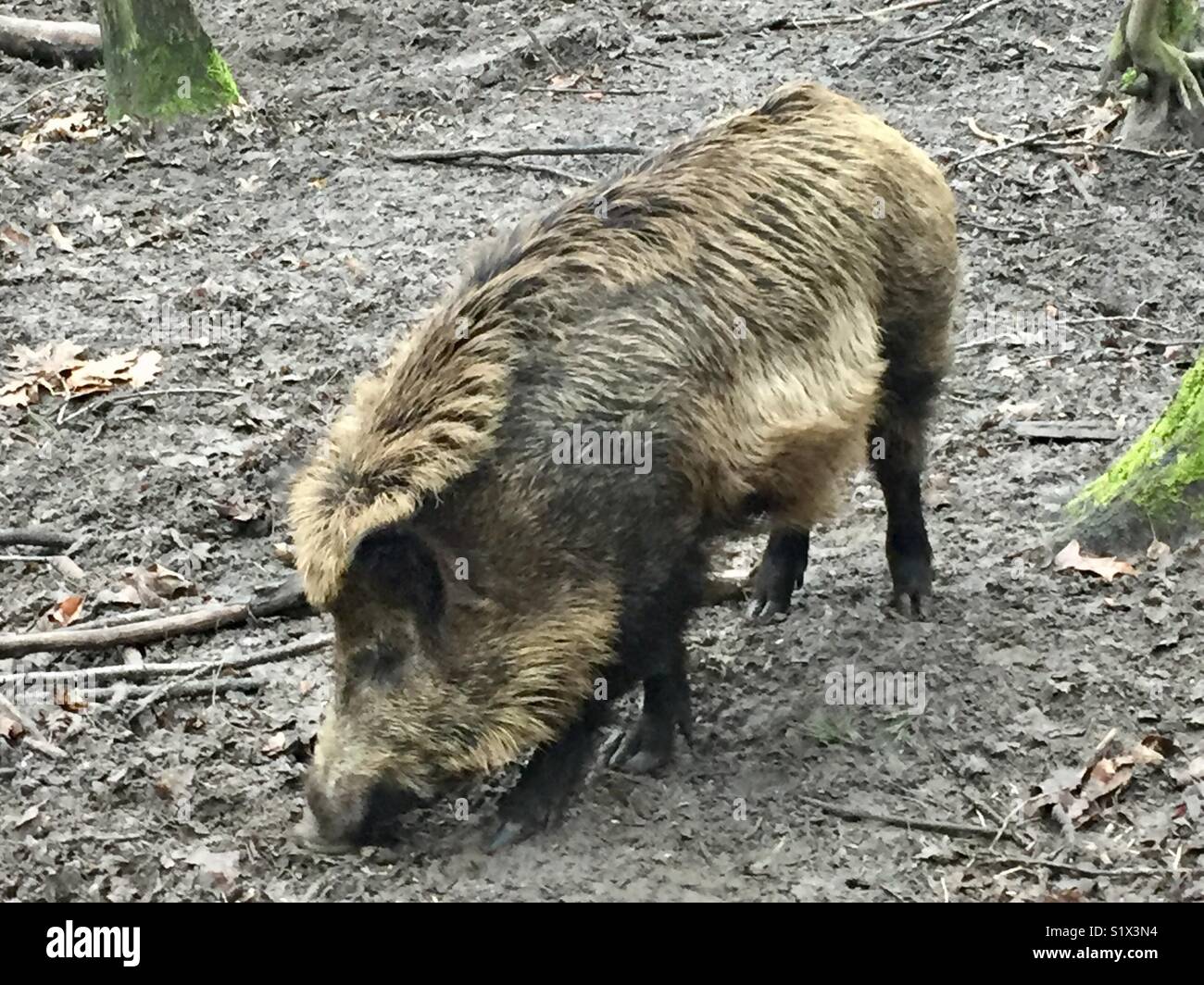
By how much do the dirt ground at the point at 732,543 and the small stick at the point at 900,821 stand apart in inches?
0.9

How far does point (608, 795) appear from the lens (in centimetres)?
461

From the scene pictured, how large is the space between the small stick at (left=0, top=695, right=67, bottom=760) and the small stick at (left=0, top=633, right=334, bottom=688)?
18 cm

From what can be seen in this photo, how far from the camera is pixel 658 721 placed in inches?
186

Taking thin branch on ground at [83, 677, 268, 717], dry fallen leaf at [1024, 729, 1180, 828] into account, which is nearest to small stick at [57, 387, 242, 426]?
thin branch on ground at [83, 677, 268, 717]

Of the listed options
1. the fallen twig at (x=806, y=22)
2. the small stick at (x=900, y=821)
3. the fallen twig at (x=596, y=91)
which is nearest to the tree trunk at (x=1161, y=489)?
the small stick at (x=900, y=821)

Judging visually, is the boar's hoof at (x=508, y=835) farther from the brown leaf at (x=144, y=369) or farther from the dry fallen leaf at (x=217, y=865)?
the brown leaf at (x=144, y=369)

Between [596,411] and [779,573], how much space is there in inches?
57.5

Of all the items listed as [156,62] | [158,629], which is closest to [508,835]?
[158,629]

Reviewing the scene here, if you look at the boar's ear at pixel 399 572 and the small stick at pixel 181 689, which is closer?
the boar's ear at pixel 399 572

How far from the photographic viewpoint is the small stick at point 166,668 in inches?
198

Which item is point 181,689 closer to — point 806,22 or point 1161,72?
point 1161,72

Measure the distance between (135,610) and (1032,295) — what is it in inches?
178

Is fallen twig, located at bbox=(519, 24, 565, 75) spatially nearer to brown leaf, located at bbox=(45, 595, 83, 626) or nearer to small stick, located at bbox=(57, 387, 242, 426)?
small stick, located at bbox=(57, 387, 242, 426)

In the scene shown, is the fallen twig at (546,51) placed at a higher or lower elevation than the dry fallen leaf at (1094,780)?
higher
